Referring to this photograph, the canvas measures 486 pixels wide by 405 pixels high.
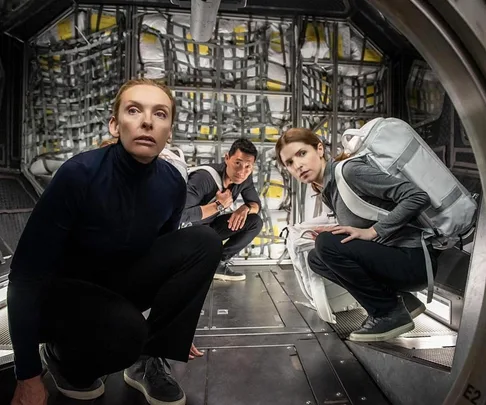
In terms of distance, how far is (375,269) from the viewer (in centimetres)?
170

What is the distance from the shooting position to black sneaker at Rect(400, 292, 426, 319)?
1867 millimetres

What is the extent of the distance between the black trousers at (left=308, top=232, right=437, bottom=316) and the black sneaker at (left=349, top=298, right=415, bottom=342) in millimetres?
32

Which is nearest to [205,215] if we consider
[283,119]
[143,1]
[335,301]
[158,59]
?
[335,301]

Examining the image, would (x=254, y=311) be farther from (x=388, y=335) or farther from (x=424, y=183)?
(x=424, y=183)

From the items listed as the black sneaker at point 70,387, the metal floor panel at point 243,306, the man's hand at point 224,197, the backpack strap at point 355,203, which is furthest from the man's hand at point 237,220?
the black sneaker at point 70,387

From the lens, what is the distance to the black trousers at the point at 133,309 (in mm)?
1272

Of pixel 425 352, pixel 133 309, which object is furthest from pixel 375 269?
pixel 133 309

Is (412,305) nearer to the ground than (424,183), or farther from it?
nearer to the ground

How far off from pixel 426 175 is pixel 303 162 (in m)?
0.67

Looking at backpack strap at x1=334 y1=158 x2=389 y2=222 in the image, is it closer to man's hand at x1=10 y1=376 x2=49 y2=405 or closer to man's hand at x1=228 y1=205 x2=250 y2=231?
man's hand at x1=10 y1=376 x2=49 y2=405

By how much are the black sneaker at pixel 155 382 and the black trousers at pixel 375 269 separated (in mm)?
933

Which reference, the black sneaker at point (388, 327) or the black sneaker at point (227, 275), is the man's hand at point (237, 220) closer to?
the black sneaker at point (227, 275)

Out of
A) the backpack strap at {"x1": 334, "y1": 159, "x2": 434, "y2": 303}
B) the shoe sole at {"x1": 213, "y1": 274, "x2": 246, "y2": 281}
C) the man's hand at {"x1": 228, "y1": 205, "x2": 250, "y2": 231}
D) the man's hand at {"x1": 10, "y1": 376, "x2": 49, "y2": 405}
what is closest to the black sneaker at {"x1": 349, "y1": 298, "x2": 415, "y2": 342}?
the backpack strap at {"x1": 334, "y1": 159, "x2": 434, "y2": 303}

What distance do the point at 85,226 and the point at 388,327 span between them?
145 cm
